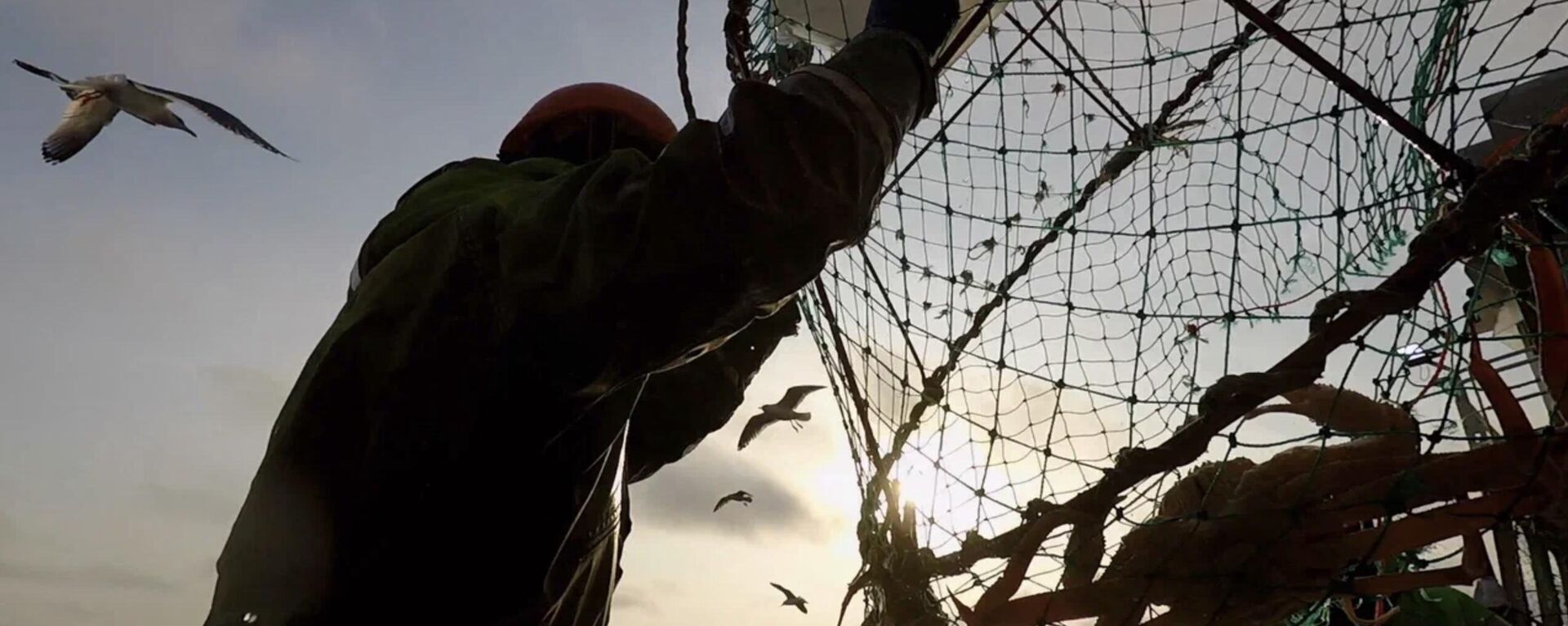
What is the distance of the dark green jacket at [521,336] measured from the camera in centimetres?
112

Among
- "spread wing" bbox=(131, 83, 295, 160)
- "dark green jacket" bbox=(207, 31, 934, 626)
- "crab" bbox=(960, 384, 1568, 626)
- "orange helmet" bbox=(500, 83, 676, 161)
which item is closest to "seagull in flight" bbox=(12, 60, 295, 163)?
"spread wing" bbox=(131, 83, 295, 160)


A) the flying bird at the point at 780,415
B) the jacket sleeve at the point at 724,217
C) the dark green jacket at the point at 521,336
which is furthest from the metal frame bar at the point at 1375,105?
the flying bird at the point at 780,415

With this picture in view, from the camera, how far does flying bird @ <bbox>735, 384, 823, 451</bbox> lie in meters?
4.50

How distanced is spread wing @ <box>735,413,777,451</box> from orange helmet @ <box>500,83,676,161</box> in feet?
8.49

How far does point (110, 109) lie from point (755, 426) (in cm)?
281

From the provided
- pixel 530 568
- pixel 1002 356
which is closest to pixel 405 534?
pixel 530 568

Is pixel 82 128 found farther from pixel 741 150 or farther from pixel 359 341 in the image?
pixel 741 150

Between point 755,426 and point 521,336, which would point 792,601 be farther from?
point 521,336

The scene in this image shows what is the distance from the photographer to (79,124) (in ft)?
9.55

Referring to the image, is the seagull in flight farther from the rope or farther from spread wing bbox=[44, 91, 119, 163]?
the rope

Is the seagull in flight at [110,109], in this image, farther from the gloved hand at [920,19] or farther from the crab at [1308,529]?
the crab at [1308,529]

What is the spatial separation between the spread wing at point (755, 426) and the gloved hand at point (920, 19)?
3.25 m

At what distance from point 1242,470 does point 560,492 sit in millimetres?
1729

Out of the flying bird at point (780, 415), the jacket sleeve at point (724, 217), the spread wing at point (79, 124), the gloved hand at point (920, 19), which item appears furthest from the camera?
the flying bird at point (780, 415)
